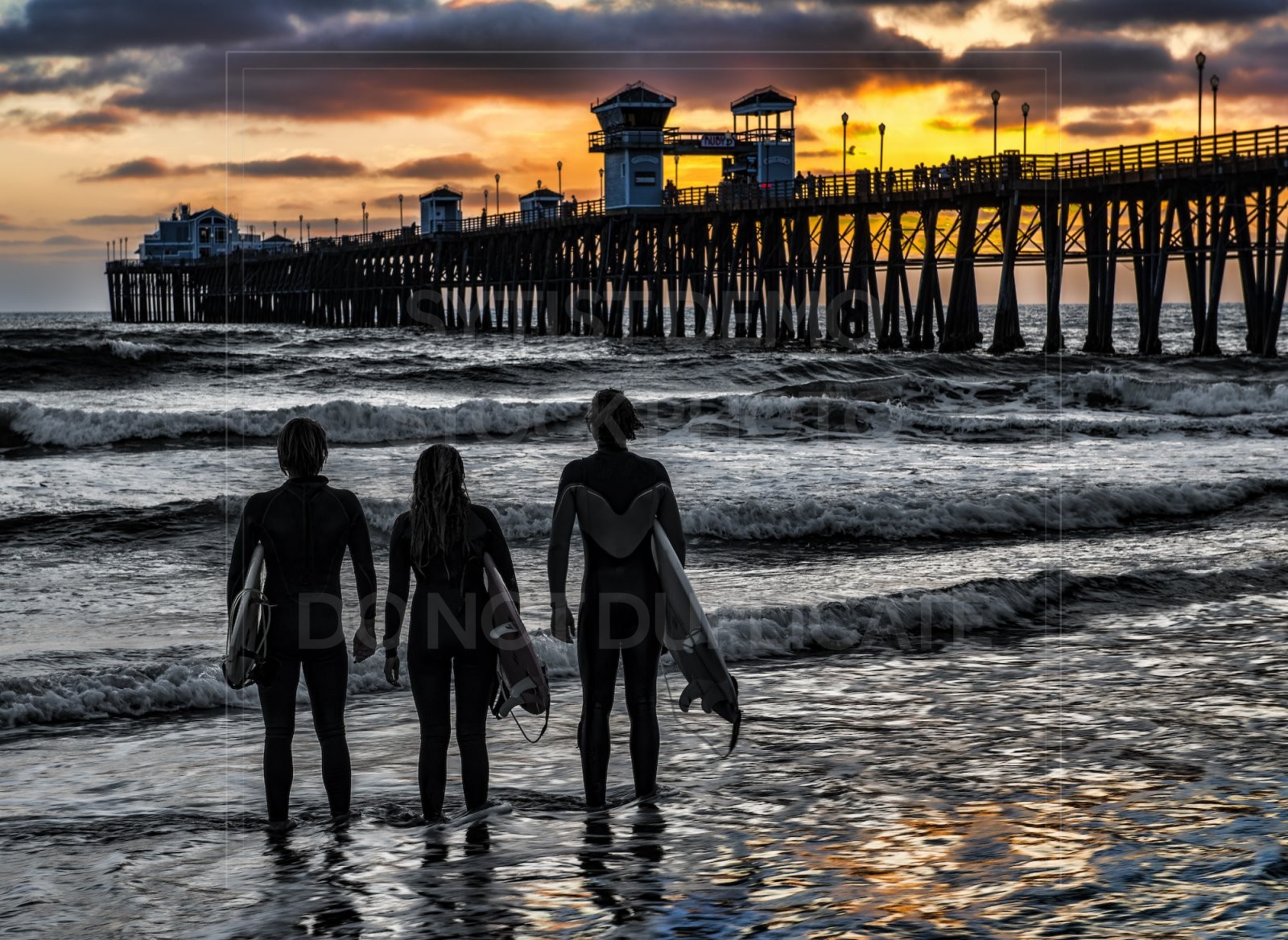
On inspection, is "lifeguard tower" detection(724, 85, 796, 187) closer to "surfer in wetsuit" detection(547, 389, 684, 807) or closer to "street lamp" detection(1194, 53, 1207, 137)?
"street lamp" detection(1194, 53, 1207, 137)

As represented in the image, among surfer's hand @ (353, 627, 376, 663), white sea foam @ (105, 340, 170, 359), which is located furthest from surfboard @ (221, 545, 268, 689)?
white sea foam @ (105, 340, 170, 359)

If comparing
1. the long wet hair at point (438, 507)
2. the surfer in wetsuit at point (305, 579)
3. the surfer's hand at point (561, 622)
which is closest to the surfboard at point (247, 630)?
the surfer in wetsuit at point (305, 579)

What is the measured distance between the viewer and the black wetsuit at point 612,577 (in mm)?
4949

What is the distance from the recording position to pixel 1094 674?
7188mm

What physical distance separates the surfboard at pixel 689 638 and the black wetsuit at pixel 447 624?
53 cm

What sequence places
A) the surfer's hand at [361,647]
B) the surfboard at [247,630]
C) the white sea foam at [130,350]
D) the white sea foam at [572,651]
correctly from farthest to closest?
the white sea foam at [130,350], the white sea foam at [572,651], the surfer's hand at [361,647], the surfboard at [247,630]

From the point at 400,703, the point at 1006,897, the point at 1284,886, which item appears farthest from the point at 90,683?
the point at 1284,886

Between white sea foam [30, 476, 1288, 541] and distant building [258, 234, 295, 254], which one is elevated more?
distant building [258, 234, 295, 254]

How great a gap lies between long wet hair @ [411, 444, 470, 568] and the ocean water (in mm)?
968

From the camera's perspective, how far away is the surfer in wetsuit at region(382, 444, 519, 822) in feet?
15.2

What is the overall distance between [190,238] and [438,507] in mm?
129917

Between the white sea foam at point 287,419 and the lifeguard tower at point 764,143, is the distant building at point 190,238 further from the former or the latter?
the white sea foam at point 287,419

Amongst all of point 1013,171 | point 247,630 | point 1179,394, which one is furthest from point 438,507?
point 1013,171

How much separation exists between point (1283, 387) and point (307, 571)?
2731 centimetres
